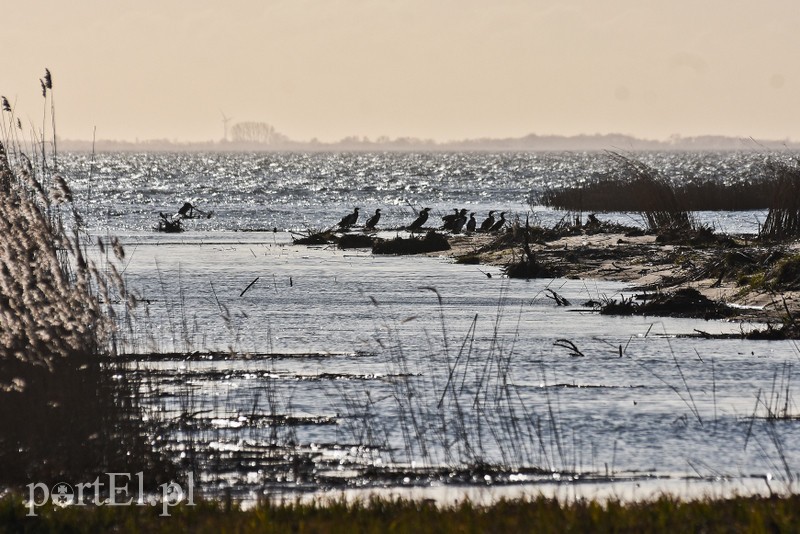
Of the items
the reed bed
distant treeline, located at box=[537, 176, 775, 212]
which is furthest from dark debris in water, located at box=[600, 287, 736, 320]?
distant treeline, located at box=[537, 176, 775, 212]

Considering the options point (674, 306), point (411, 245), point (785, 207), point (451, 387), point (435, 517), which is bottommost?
point (411, 245)

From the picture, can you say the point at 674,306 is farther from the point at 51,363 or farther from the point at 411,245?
the point at 411,245

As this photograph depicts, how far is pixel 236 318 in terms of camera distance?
1820cm

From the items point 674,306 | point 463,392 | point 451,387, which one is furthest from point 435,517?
point 674,306

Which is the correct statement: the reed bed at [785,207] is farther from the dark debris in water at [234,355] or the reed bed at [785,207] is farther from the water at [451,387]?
the dark debris in water at [234,355]

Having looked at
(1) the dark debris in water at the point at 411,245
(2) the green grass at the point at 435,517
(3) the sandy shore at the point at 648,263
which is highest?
(2) the green grass at the point at 435,517

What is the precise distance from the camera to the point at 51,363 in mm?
9750

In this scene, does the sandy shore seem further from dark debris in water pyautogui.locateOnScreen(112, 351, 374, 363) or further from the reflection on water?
dark debris in water pyautogui.locateOnScreen(112, 351, 374, 363)

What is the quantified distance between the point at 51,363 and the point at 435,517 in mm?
3885

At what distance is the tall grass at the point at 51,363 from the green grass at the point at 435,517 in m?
1.22

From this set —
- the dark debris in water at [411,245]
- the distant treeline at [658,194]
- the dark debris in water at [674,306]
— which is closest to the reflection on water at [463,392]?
the dark debris in water at [674,306]

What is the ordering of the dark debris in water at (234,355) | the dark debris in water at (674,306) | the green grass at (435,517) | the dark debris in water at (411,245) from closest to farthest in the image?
1. the green grass at (435,517)
2. the dark debris in water at (234,355)
3. the dark debris in water at (674,306)
4. the dark debris in water at (411,245)

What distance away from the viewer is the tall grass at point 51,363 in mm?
9055

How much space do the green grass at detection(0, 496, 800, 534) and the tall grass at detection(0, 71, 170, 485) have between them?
1.22 m
